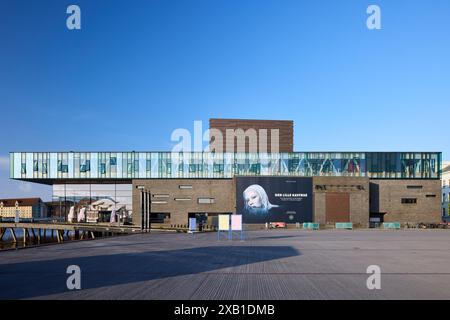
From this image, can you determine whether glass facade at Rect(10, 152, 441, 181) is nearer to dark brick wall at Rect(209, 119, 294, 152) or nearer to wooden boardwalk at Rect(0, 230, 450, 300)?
wooden boardwalk at Rect(0, 230, 450, 300)

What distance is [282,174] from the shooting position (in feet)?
272

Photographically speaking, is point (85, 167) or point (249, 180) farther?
point (85, 167)

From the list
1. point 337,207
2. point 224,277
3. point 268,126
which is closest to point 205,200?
point 337,207

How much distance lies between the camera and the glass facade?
8288 cm

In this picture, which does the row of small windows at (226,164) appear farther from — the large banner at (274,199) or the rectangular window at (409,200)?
the rectangular window at (409,200)

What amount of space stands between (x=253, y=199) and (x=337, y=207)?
1575cm

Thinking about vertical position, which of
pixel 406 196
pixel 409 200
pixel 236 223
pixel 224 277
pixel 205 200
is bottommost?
pixel 409 200

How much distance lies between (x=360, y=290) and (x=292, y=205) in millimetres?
67150

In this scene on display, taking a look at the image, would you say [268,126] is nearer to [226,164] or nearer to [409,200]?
[226,164]

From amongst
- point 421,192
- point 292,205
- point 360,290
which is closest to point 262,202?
point 292,205

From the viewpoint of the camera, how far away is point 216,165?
84.2 metres

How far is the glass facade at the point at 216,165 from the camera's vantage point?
3263 inches

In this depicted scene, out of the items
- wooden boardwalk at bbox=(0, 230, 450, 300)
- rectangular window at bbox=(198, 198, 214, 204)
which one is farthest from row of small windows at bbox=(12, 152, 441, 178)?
wooden boardwalk at bbox=(0, 230, 450, 300)

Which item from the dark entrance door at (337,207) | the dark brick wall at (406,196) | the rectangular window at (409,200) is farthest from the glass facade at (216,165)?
the dark entrance door at (337,207)
